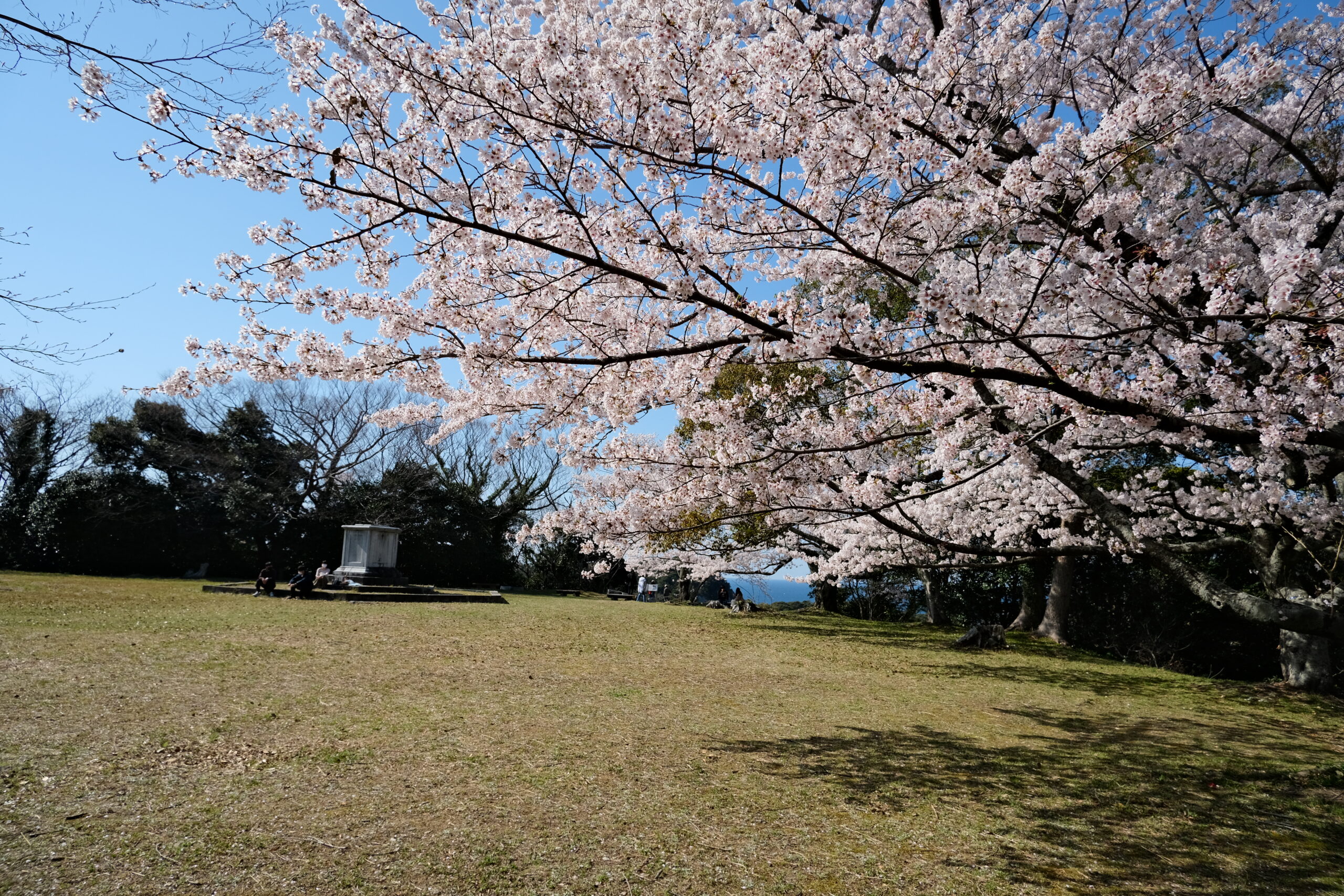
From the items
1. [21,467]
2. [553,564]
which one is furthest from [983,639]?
[21,467]

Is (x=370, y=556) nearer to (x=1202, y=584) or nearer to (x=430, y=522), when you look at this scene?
(x=430, y=522)

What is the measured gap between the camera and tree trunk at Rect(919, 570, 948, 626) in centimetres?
1541

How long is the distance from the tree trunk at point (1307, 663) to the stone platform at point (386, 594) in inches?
557

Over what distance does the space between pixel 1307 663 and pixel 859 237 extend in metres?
9.64

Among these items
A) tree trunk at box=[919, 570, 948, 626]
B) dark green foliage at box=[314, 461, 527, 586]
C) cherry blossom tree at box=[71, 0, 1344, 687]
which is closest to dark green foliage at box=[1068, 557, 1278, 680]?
tree trunk at box=[919, 570, 948, 626]

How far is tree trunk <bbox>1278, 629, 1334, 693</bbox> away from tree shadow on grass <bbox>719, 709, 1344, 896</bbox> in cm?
423

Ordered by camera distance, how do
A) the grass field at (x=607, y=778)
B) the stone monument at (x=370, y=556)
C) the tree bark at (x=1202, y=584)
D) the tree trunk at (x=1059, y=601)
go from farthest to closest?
the stone monument at (x=370, y=556), the tree trunk at (x=1059, y=601), the tree bark at (x=1202, y=584), the grass field at (x=607, y=778)

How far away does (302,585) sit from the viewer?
1382cm

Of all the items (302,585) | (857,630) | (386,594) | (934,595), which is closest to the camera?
(302,585)

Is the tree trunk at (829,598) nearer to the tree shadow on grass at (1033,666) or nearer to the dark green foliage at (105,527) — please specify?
the tree shadow on grass at (1033,666)

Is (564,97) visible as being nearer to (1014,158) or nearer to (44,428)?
(1014,158)

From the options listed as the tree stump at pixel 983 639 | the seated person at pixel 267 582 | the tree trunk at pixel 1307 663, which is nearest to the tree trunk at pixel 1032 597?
the tree stump at pixel 983 639

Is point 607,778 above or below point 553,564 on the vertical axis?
below

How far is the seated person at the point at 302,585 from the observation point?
45.3ft
